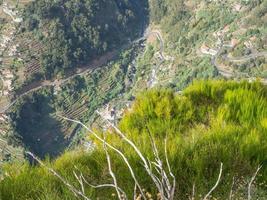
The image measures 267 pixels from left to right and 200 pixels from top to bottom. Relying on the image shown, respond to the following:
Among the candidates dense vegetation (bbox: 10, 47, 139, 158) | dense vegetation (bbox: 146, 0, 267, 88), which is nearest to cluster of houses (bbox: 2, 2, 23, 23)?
dense vegetation (bbox: 10, 47, 139, 158)

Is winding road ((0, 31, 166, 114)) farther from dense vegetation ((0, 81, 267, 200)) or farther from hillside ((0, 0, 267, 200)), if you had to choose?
dense vegetation ((0, 81, 267, 200))

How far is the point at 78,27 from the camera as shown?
105m

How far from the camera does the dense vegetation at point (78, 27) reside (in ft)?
313

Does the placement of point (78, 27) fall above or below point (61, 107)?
above

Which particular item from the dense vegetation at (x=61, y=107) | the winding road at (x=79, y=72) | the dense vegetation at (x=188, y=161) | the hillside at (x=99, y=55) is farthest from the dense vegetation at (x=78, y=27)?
the dense vegetation at (x=188, y=161)

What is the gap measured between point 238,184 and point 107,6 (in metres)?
110

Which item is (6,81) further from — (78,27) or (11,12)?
(78,27)

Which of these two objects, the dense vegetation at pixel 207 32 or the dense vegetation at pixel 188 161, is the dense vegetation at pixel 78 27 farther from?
the dense vegetation at pixel 188 161

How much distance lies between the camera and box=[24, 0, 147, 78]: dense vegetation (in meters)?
95.2

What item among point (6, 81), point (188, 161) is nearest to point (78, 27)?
point (6, 81)

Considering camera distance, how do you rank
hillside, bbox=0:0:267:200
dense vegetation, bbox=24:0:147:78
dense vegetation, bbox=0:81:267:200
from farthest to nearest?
dense vegetation, bbox=24:0:147:78
hillside, bbox=0:0:267:200
dense vegetation, bbox=0:81:267:200

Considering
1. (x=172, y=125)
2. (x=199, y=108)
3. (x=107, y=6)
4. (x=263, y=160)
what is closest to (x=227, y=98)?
(x=199, y=108)

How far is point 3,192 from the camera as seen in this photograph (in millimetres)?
3066

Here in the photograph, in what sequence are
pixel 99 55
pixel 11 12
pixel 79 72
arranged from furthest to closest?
pixel 99 55, pixel 11 12, pixel 79 72
